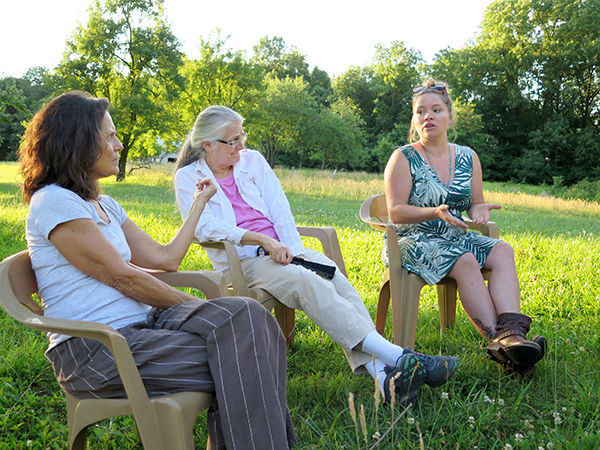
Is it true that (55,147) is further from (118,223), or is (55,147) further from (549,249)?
(549,249)

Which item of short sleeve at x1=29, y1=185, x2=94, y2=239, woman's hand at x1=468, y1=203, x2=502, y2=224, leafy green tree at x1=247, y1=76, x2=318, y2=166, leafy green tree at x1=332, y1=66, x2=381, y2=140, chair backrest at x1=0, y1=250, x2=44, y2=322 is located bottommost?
chair backrest at x1=0, y1=250, x2=44, y2=322

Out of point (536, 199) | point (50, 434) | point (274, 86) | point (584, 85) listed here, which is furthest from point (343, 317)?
point (584, 85)

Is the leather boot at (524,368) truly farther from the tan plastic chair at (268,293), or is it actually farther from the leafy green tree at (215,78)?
the leafy green tree at (215,78)

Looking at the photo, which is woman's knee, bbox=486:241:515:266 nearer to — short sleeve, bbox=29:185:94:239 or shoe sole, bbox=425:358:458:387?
shoe sole, bbox=425:358:458:387

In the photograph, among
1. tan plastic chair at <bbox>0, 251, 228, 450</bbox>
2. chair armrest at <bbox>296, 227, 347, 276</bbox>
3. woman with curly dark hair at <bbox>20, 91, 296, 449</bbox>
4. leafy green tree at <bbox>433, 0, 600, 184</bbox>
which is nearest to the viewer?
tan plastic chair at <bbox>0, 251, 228, 450</bbox>

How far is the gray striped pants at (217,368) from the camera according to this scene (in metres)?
1.51

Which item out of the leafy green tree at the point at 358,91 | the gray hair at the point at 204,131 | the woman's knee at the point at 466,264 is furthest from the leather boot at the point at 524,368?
the leafy green tree at the point at 358,91

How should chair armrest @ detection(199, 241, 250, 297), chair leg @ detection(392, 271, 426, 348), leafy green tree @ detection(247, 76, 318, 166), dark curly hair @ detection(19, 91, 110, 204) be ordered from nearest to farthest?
dark curly hair @ detection(19, 91, 110, 204) < chair armrest @ detection(199, 241, 250, 297) < chair leg @ detection(392, 271, 426, 348) < leafy green tree @ detection(247, 76, 318, 166)

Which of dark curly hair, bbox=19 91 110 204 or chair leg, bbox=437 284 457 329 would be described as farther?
chair leg, bbox=437 284 457 329

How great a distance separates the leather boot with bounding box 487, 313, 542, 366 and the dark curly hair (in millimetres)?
2042

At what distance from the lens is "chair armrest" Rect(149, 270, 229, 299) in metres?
2.14

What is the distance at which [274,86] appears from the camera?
37.9m

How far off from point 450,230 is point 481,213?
22 cm

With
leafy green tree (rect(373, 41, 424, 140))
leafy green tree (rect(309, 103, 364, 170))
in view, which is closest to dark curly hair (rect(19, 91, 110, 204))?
leafy green tree (rect(309, 103, 364, 170))
